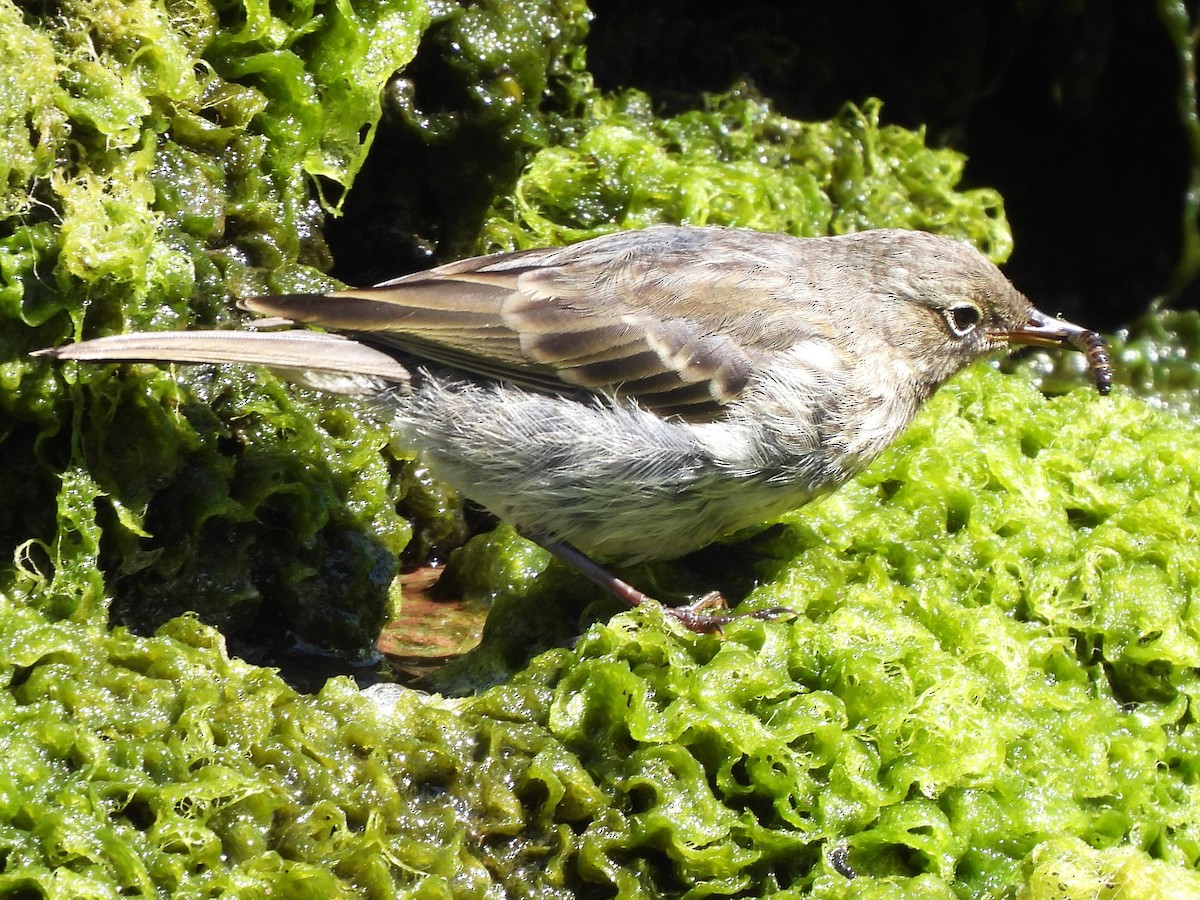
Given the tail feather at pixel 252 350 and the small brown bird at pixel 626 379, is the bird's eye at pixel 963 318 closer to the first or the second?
the small brown bird at pixel 626 379

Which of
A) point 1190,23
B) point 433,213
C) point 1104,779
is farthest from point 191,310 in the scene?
point 1190,23

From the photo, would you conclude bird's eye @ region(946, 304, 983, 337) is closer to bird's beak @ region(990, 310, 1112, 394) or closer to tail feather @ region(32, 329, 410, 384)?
bird's beak @ region(990, 310, 1112, 394)

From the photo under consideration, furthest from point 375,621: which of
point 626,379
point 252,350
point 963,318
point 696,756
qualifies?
point 963,318

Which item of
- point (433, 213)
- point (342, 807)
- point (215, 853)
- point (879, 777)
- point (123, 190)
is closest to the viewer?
point (215, 853)

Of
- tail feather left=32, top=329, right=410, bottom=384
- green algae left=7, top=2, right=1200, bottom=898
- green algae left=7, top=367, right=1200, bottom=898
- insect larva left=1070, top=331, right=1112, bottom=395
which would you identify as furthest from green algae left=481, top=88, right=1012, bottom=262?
green algae left=7, top=367, right=1200, bottom=898

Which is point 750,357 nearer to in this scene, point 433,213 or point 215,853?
point 433,213

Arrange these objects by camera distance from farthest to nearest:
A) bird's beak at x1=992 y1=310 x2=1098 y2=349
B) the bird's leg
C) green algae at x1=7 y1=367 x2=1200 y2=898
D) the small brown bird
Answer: bird's beak at x1=992 y1=310 x2=1098 y2=349
the small brown bird
the bird's leg
green algae at x1=7 y1=367 x2=1200 y2=898
